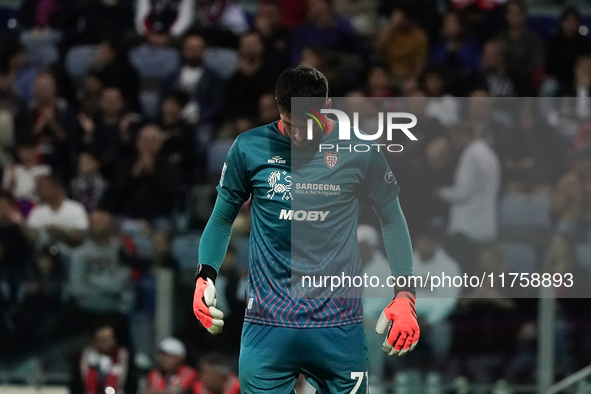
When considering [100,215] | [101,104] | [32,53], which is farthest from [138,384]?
[32,53]

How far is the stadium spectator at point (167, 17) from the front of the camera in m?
9.89

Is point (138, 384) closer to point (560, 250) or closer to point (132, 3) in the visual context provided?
point (560, 250)

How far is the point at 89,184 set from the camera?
853 centimetres

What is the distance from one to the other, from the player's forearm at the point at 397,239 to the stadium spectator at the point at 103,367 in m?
3.56

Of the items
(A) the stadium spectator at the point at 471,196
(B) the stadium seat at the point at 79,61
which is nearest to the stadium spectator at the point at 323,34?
(B) the stadium seat at the point at 79,61

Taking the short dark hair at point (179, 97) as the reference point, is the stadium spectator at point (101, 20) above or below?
above

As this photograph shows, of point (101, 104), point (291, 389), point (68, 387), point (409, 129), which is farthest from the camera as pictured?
point (101, 104)

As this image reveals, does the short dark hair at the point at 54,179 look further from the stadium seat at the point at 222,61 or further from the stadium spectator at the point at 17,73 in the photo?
the stadium seat at the point at 222,61

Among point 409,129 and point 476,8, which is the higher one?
point 476,8

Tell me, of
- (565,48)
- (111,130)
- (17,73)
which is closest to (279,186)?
(111,130)

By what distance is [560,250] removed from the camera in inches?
258

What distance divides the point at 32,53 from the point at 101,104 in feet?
5.16

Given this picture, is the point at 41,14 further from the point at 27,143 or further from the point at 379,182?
the point at 379,182

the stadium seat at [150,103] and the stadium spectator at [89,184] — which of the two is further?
the stadium seat at [150,103]
